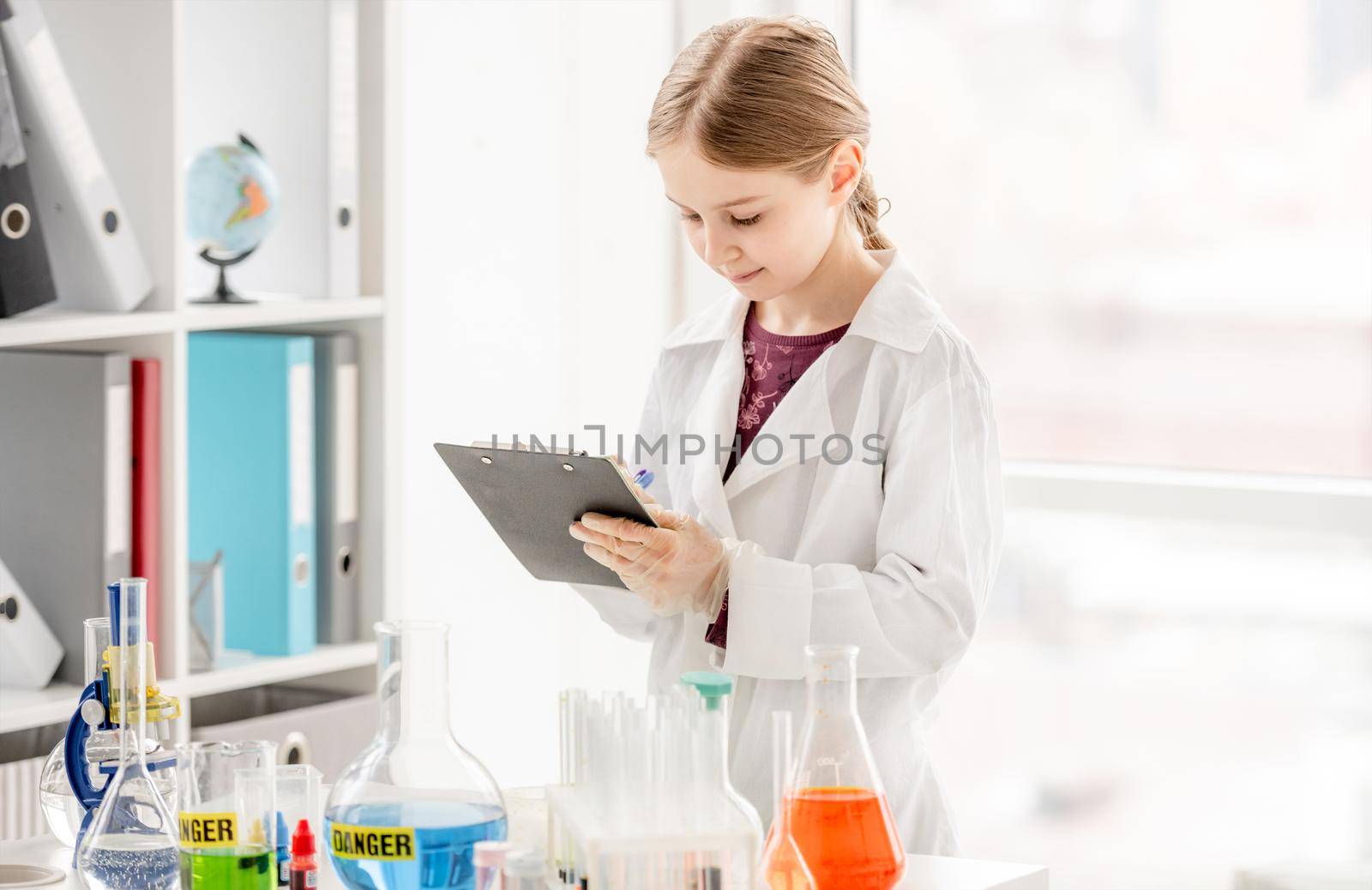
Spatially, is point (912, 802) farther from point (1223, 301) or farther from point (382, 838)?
point (1223, 301)

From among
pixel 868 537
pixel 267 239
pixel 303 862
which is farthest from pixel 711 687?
pixel 267 239

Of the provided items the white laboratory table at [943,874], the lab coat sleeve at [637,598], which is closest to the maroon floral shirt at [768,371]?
the lab coat sleeve at [637,598]

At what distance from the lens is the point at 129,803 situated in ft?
3.79

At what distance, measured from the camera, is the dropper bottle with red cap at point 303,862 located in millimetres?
1044

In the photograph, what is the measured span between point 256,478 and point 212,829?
1126 mm

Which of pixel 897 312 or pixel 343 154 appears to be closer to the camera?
pixel 897 312

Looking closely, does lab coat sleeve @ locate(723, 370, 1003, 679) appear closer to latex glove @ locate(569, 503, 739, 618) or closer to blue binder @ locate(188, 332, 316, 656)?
latex glove @ locate(569, 503, 739, 618)

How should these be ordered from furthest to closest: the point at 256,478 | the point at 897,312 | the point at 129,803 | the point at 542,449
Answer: the point at 256,478 < the point at 897,312 < the point at 542,449 < the point at 129,803

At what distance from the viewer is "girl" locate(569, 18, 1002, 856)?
4.82ft

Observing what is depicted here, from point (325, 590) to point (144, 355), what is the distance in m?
0.44

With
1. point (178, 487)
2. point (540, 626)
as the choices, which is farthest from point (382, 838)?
point (540, 626)

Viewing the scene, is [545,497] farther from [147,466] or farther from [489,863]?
[147,466]

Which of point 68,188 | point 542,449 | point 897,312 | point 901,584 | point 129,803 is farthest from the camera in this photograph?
point 68,188

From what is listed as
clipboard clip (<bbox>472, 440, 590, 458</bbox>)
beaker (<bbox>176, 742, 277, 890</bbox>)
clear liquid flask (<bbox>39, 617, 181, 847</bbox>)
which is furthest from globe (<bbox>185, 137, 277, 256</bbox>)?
beaker (<bbox>176, 742, 277, 890</bbox>)
